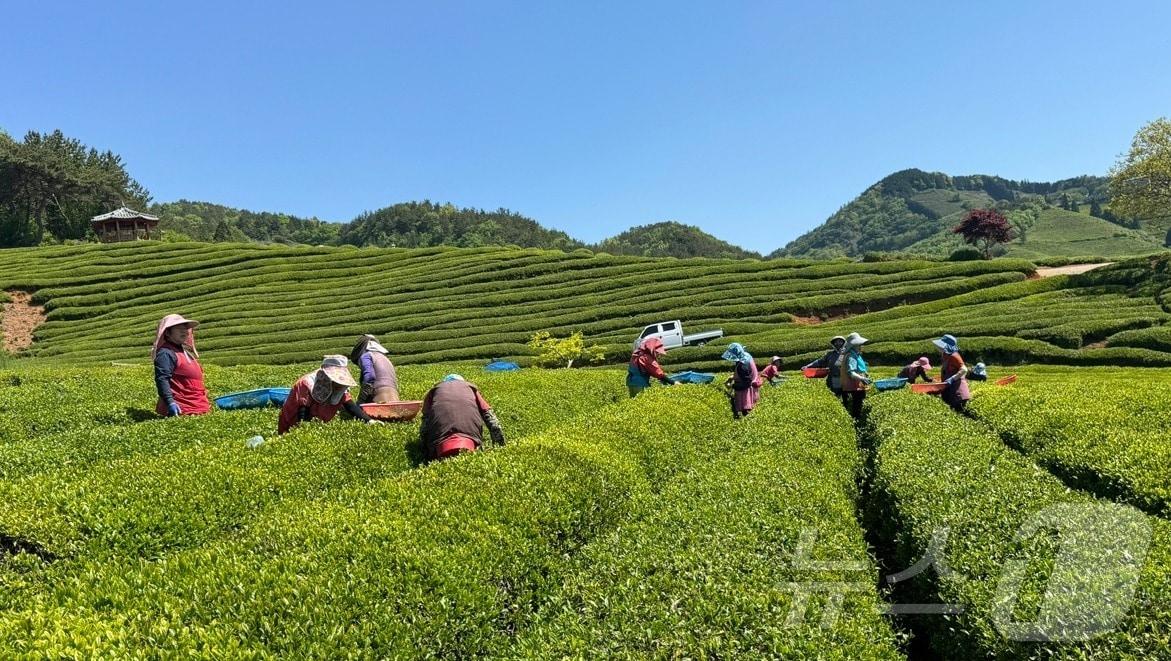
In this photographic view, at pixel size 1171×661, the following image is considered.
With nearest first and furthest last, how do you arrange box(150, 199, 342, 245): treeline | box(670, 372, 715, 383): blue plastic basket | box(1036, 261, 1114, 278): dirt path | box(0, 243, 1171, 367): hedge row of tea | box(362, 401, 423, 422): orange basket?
1. box(362, 401, 423, 422): orange basket
2. box(670, 372, 715, 383): blue plastic basket
3. box(0, 243, 1171, 367): hedge row of tea
4. box(1036, 261, 1114, 278): dirt path
5. box(150, 199, 342, 245): treeline

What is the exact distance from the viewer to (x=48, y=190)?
7069 cm

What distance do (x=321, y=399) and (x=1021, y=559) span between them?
739 centimetres

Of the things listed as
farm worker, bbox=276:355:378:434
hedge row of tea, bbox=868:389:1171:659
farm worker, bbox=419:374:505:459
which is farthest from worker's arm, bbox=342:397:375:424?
hedge row of tea, bbox=868:389:1171:659

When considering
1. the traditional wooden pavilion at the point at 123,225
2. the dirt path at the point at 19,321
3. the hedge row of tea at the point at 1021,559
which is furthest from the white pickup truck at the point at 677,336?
the traditional wooden pavilion at the point at 123,225

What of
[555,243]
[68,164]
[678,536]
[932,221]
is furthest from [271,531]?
[932,221]

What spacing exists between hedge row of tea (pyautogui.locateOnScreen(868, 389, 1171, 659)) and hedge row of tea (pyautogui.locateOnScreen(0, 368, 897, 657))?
0.53m

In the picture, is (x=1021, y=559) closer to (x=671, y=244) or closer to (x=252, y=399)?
(x=252, y=399)

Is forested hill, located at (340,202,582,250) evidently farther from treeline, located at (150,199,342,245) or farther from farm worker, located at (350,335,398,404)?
farm worker, located at (350,335,398,404)

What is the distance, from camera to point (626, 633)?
3475mm

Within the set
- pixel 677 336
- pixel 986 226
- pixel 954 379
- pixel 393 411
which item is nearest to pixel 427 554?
pixel 393 411

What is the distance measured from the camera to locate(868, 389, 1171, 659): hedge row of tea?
11.1ft

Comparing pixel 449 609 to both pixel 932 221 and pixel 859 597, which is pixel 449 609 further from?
pixel 932 221

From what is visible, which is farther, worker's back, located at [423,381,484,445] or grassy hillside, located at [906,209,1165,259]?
grassy hillside, located at [906,209,1165,259]

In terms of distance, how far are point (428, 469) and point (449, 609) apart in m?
2.38
